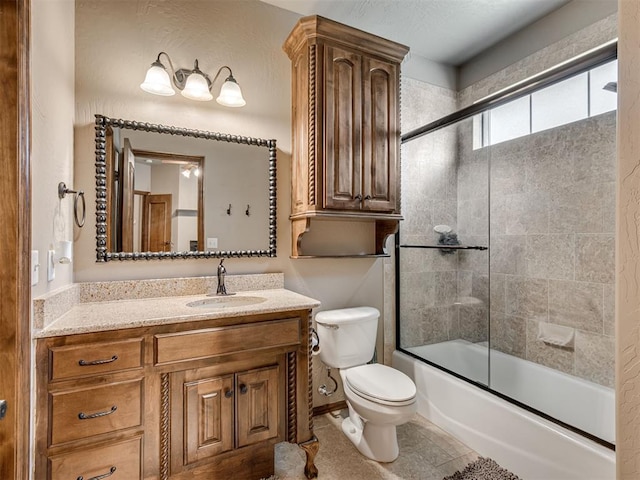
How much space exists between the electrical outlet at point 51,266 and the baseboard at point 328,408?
69.5 inches

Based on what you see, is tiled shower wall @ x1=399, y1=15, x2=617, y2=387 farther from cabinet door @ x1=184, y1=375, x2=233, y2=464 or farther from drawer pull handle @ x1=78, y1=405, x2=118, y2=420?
drawer pull handle @ x1=78, y1=405, x2=118, y2=420

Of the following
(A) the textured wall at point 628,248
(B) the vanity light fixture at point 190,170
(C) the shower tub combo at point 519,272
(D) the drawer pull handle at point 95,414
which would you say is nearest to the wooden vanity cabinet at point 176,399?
(D) the drawer pull handle at point 95,414

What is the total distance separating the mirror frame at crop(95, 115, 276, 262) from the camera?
5.67 ft

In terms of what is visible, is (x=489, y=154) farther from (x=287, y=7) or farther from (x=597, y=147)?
(x=287, y=7)

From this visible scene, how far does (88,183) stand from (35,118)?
1.97 ft

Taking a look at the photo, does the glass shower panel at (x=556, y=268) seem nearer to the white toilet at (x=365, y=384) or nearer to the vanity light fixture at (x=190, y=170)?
the white toilet at (x=365, y=384)

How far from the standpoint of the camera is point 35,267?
3.78ft

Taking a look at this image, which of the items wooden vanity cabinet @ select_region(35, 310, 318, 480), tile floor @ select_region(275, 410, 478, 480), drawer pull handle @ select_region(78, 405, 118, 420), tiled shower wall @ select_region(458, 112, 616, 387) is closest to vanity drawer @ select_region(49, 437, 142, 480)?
wooden vanity cabinet @ select_region(35, 310, 318, 480)

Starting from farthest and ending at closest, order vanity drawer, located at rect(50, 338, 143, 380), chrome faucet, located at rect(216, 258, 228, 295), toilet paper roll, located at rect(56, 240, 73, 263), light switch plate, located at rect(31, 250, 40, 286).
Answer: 1. chrome faucet, located at rect(216, 258, 228, 295)
2. toilet paper roll, located at rect(56, 240, 73, 263)
3. vanity drawer, located at rect(50, 338, 143, 380)
4. light switch plate, located at rect(31, 250, 40, 286)

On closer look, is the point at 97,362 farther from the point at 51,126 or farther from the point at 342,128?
the point at 342,128

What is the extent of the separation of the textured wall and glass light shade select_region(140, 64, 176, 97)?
1.88m

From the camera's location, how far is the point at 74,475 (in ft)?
4.11

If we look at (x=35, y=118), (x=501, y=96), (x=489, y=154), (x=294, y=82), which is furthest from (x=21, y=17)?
(x=489, y=154)

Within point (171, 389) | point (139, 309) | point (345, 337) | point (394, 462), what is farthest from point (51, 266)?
point (394, 462)
